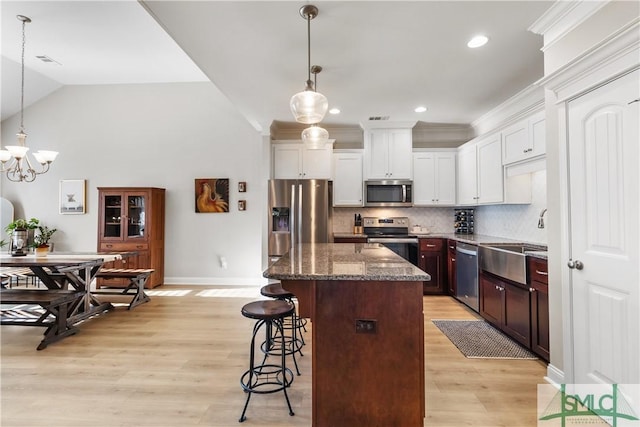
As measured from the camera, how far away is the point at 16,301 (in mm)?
3047

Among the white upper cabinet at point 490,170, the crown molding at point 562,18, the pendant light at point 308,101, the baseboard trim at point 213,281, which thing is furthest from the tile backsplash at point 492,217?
the pendant light at point 308,101

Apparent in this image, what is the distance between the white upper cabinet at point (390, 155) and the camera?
16.3 ft

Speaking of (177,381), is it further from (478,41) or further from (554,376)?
(478,41)

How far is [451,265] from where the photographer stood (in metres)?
4.39

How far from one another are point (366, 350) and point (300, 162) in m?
3.77

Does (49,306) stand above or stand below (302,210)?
below

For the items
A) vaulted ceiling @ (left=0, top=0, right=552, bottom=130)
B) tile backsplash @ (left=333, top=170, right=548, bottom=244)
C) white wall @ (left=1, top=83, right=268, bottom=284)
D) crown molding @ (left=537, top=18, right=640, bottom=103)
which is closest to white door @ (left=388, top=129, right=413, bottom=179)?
vaulted ceiling @ (left=0, top=0, right=552, bottom=130)

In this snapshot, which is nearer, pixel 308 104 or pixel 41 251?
pixel 308 104

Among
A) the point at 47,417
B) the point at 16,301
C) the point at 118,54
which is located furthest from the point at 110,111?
the point at 47,417

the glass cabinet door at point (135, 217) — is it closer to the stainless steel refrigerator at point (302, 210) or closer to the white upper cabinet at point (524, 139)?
the stainless steel refrigerator at point (302, 210)

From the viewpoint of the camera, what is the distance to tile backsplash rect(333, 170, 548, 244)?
11.5 feet

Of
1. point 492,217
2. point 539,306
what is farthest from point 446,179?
point 539,306

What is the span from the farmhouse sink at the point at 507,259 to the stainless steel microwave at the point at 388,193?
166cm

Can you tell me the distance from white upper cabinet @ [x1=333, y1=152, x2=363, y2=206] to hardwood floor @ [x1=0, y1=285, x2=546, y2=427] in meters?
2.33
